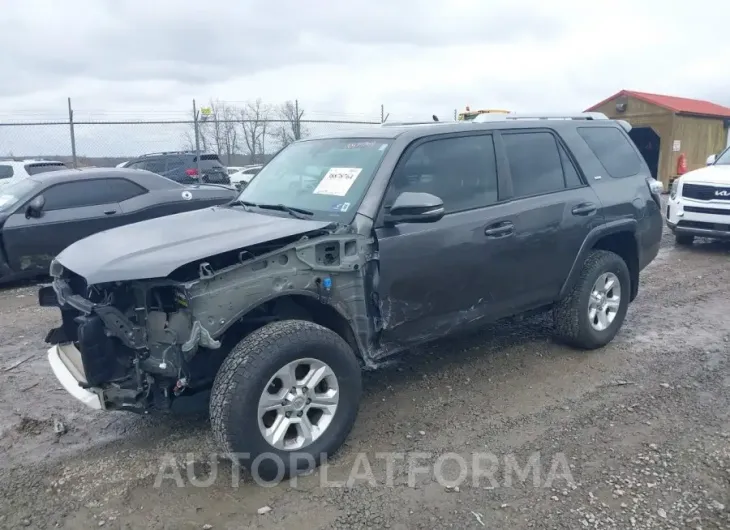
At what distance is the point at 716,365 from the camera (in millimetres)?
4891

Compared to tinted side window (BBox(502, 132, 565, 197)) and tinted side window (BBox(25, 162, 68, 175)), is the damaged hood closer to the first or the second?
tinted side window (BBox(502, 132, 565, 197))

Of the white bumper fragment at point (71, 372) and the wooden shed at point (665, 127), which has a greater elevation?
the wooden shed at point (665, 127)

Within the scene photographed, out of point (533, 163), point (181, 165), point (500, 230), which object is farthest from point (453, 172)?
point (181, 165)

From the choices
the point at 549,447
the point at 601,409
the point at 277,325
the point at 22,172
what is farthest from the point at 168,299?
the point at 22,172

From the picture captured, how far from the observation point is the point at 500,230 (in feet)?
14.1

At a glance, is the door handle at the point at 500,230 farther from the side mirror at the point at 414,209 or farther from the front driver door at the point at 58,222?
Result: the front driver door at the point at 58,222

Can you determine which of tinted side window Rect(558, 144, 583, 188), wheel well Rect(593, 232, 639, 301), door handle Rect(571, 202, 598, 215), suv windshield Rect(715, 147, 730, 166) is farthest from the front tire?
suv windshield Rect(715, 147, 730, 166)

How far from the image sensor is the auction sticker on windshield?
13.1 feet

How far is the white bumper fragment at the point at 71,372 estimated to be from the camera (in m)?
3.29

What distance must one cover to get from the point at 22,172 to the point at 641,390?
A: 538 inches

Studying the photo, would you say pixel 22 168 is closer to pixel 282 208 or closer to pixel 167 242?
pixel 282 208

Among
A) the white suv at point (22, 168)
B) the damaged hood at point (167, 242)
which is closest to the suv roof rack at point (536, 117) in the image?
the damaged hood at point (167, 242)

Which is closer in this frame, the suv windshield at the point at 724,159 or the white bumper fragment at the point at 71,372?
the white bumper fragment at the point at 71,372

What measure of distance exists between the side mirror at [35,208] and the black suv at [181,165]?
264 inches
